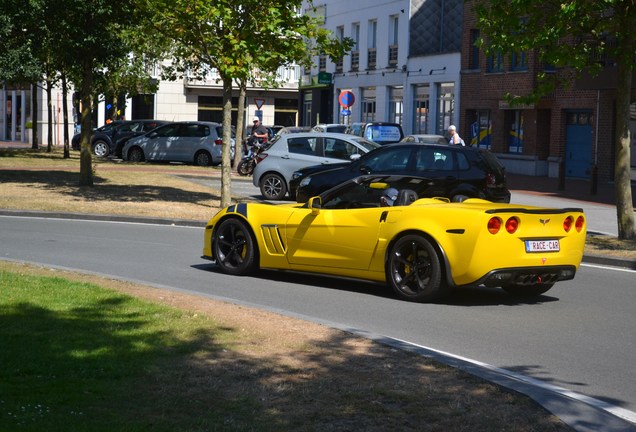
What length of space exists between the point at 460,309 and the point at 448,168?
29.4 ft

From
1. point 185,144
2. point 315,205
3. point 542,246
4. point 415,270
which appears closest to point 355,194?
point 315,205

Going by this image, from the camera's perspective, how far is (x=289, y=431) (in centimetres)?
589

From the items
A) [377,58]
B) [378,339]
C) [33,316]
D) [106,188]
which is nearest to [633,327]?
[378,339]

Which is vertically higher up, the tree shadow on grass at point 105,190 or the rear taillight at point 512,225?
the rear taillight at point 512,225

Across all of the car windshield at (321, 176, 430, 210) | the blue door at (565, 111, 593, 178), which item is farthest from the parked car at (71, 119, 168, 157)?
the car windshield at (321, 176, 430, 210)

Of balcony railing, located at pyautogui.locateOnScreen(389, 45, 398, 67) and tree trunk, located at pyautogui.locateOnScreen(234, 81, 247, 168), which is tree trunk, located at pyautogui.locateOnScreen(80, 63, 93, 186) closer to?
tree trunk, located at pyautogui.locateOnScreen(234, 81, 247, 168)

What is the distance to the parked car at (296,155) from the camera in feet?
86.3

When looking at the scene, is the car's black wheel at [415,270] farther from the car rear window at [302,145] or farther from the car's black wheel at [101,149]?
the car's black wheel at [101,149]

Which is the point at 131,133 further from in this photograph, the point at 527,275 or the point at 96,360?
the point at 96,360

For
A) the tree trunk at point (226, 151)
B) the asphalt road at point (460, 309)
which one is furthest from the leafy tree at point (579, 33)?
the tree trunk at point (226, 151)

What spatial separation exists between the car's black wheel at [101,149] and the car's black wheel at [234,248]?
35934mm

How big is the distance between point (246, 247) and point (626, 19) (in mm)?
8107

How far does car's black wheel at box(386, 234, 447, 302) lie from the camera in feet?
36.7

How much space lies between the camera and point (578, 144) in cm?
4122
